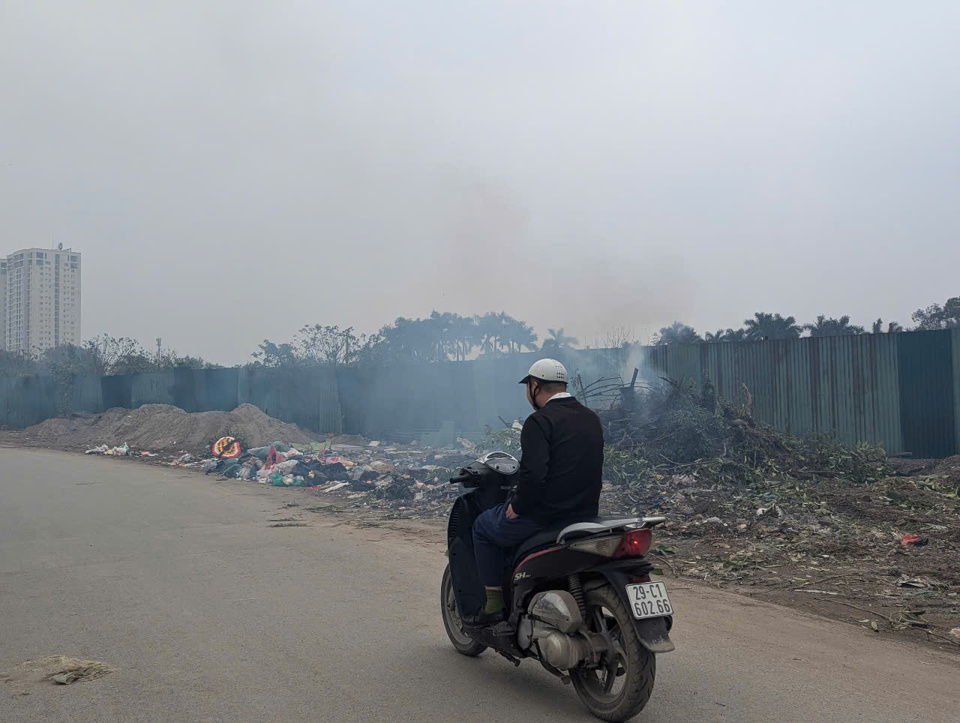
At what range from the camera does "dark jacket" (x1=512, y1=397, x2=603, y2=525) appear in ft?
13.9

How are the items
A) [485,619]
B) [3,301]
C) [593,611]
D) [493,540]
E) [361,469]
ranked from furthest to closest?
[3,301] < [361,469] < [485,619] < [493,540] < [593,611]

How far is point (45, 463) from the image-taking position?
21.5 m

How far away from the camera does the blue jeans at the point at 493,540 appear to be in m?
4.41

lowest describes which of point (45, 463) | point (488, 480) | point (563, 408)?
point (45, 463)

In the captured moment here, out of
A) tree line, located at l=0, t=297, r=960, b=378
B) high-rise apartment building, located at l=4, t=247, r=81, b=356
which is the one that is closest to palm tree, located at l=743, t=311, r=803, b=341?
tree line, located at l=0, t=297, r=960, b=378

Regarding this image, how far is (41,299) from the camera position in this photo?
82.4m

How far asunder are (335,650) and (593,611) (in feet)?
6.17

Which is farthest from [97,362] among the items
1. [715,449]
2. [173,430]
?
[715,449]

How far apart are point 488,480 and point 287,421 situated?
26165 millimetres

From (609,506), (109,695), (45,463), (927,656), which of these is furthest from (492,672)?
(45,463)

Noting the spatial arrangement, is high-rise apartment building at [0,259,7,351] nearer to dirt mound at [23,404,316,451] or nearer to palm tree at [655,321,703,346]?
dirt mound at [23,404,316,451]

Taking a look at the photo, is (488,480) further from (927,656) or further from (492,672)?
(927,656)

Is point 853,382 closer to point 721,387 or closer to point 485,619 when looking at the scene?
point 721,387

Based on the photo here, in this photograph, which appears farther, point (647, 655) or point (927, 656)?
point (927, 656)
